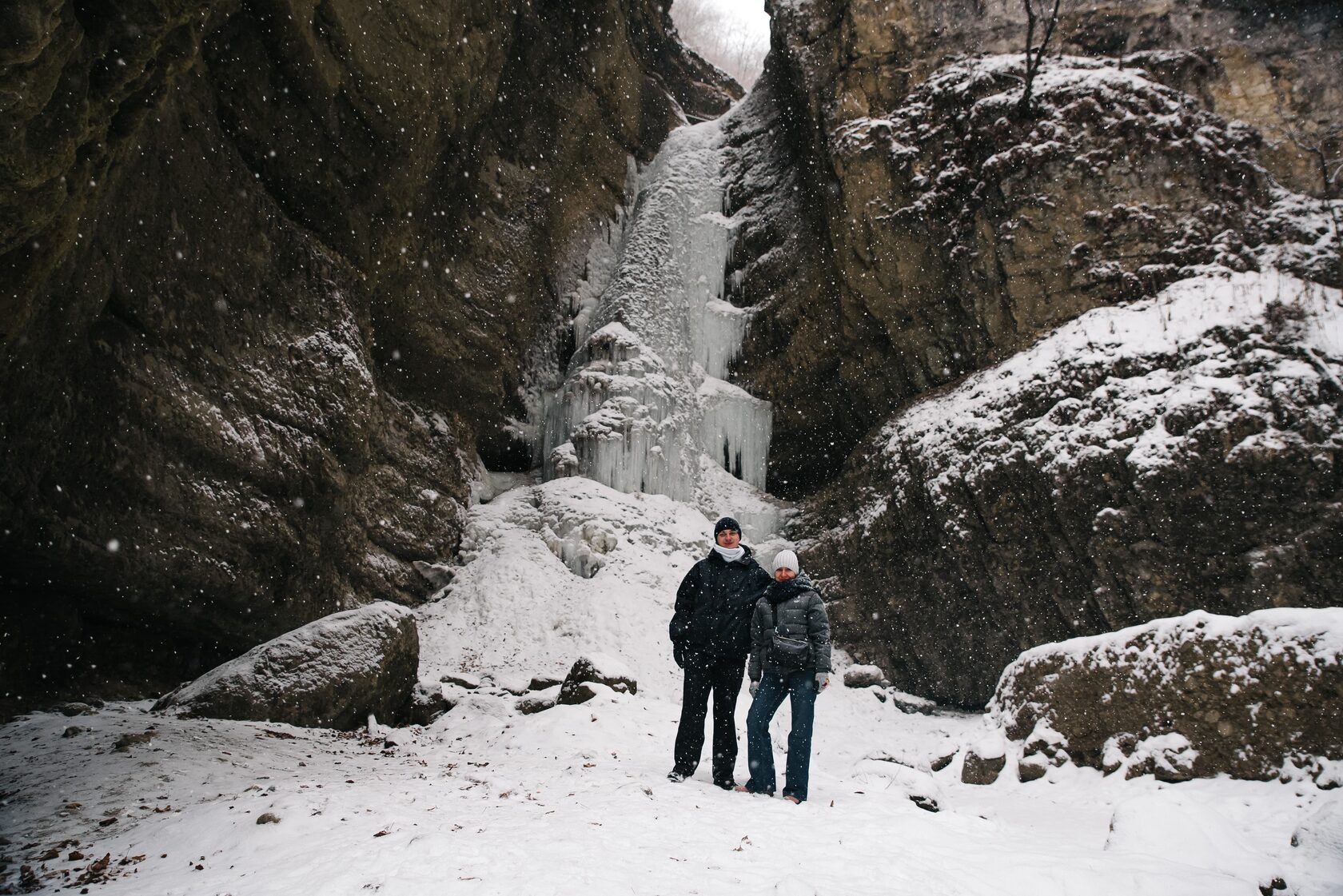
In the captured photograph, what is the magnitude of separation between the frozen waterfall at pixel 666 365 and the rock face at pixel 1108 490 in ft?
12.5

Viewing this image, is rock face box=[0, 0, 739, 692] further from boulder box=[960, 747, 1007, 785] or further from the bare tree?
the bare tree

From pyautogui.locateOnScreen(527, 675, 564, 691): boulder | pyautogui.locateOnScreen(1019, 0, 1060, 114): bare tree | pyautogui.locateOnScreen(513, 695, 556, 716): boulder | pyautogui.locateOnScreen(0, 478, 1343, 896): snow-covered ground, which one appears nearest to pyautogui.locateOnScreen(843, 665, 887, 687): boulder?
pyautogui.locateOnScreen(527, 675, 564, 691): boulder

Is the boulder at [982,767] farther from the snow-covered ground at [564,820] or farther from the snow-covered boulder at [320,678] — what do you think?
the snow-covered boulder at [320,678]

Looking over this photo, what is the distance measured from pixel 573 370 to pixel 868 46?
9135 millimetres

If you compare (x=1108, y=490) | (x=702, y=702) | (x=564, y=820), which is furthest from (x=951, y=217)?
(x=564, y=820)

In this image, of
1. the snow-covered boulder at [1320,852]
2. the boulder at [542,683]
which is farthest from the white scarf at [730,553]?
the boulder at [542,683]

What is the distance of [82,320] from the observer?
680cm

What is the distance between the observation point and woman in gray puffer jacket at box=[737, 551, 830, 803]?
16.1ft

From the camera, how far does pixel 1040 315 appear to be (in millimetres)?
13211

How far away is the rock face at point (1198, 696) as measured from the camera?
13.9ft

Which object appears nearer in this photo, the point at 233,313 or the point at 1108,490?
the point at 233,313

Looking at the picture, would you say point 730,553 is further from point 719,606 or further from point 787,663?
point 787,663

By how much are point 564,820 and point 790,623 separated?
189 cm

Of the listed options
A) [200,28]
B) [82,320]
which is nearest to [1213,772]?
[200,28]
